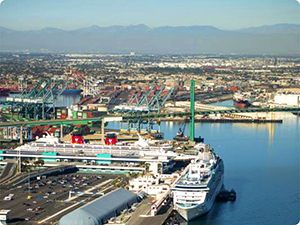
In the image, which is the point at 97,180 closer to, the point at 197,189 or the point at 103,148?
the point at 103,148

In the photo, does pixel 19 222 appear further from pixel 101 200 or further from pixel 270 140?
pixel 270 140

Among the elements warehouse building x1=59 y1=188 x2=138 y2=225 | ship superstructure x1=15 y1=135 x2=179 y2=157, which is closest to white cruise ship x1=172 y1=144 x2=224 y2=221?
warehouse building x1=59 y1=188 x2=138 y2=225

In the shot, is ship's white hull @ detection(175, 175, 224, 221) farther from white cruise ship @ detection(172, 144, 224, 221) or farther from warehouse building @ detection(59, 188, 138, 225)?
warehouse building @ detection(59, 188, 138, 225)

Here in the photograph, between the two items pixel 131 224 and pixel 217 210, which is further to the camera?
pixel 217 210

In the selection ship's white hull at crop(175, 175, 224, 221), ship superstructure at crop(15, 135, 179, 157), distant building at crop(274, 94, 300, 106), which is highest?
ship superstructure at crop(15, 135, 179, 157)

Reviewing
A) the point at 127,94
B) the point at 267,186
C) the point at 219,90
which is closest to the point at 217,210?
the point at 267,186

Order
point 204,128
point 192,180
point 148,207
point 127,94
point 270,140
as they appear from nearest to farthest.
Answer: point 148,207 → point 192,180 → point 270,140 → point 204,128 → point 127,94
